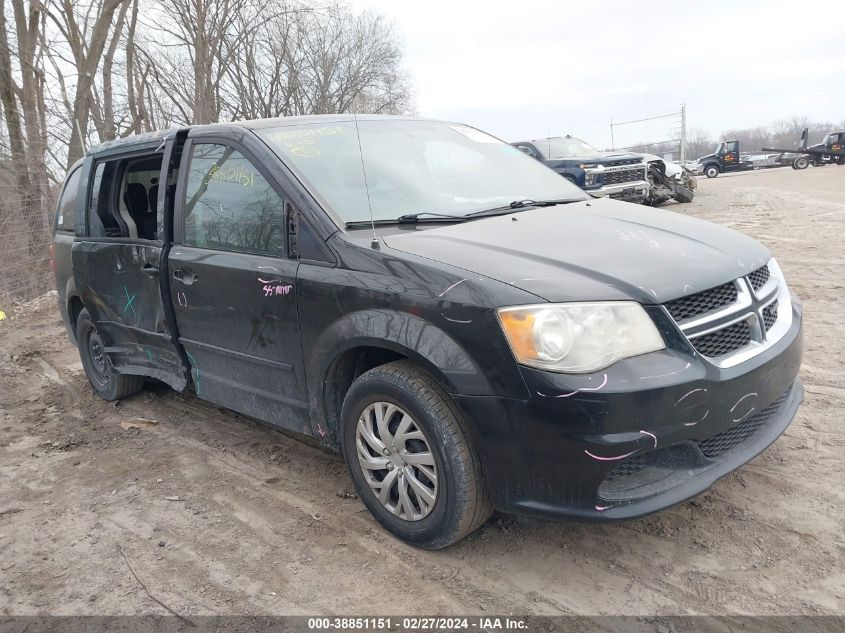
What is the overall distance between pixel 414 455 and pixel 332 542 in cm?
64

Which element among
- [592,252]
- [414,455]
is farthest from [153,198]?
[592,252]

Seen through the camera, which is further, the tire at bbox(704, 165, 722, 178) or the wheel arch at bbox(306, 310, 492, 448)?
the tire at bbox(704, 165, 722, 178)

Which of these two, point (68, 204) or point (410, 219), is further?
point (68, 204)

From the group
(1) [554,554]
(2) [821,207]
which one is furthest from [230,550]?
(2) [821,207]

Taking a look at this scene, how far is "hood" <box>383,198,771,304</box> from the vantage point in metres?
2.36

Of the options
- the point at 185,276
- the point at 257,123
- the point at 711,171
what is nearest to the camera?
the point at 257,123

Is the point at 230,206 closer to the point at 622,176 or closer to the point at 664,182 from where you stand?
the point at 622,176

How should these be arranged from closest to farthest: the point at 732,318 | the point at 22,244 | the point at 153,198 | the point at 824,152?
the point at 732,318, the point at 153,198, the point at 22,244, the point at 824,152

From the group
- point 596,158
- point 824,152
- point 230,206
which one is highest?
point 596,158

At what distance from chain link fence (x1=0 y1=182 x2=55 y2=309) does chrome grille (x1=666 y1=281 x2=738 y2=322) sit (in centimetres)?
967

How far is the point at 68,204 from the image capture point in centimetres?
502

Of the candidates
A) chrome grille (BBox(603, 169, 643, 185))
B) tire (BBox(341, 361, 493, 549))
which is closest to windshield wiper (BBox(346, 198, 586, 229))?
tire (BBox(341, 361, 493, 549))

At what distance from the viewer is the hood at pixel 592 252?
2.36 m

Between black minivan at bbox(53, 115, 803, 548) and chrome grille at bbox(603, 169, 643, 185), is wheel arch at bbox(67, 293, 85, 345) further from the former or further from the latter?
chrome grille at bbox(603, 169, 643, 185)
